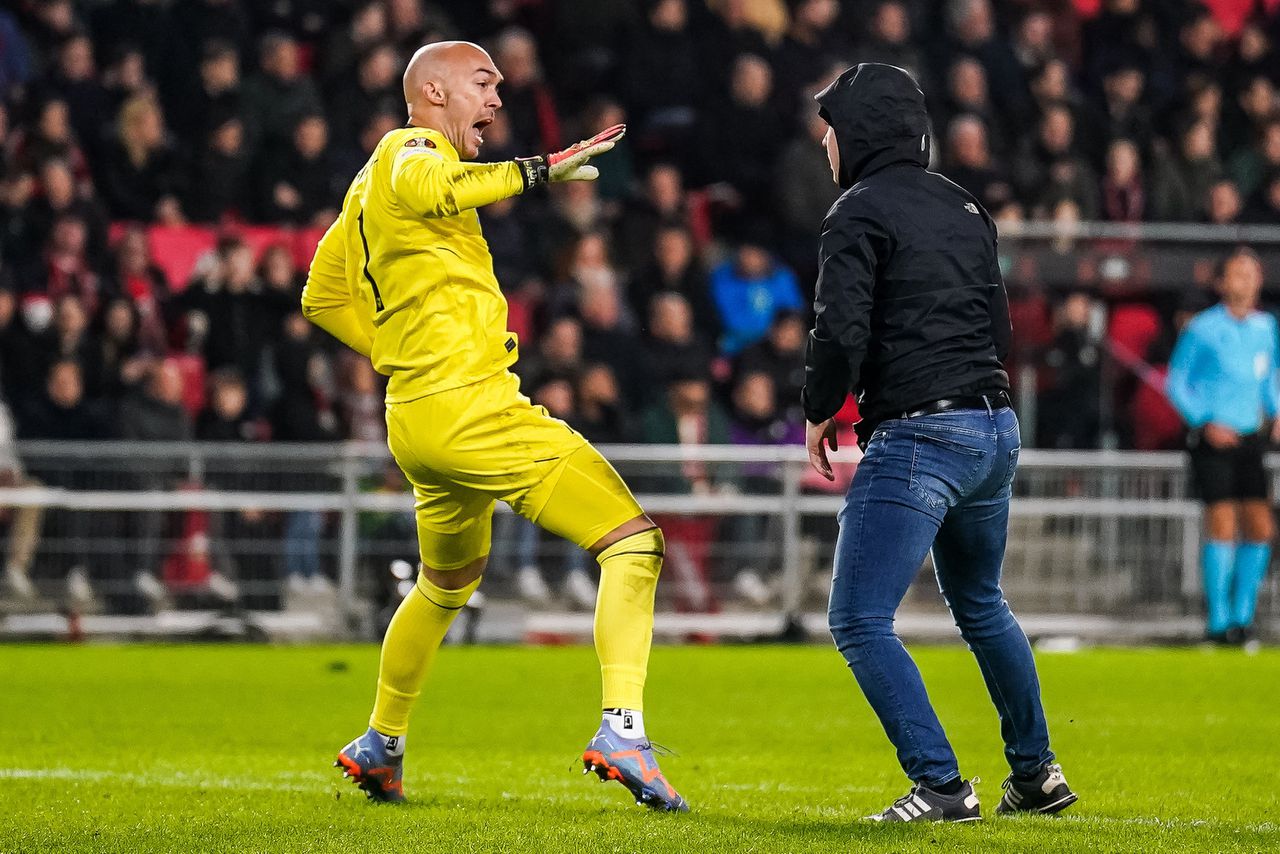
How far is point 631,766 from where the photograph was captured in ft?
19.4

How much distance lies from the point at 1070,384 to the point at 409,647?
34.2 ft

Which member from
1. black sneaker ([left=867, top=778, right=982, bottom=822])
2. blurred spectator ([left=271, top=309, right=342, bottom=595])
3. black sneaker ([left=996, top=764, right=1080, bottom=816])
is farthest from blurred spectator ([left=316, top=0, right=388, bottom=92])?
black sneaker ([left=867, top=778, right=982, bottom=822])

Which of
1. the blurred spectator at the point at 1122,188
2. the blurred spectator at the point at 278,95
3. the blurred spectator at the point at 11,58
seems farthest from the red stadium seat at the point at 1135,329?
the blurred spectator at the point at 11,58

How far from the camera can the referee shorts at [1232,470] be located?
46.2ft

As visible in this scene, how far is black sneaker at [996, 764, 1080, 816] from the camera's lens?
6.20 meters

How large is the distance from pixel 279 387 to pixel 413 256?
374 inches

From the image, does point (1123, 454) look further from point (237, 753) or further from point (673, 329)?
point (237, 753)

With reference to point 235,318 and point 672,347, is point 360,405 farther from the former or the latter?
point 672,347

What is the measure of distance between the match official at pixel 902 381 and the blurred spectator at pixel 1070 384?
33.4ft

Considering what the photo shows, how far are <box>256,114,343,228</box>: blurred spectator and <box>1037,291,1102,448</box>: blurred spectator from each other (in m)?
5.94

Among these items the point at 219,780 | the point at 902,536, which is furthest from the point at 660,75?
the point at 902,536

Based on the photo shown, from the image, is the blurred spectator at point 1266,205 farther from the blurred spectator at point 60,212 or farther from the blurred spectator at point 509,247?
the blurred spectator at point 60,212

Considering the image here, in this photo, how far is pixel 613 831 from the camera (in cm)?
570

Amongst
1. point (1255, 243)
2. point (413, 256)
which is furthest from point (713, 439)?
point (413, 256)
